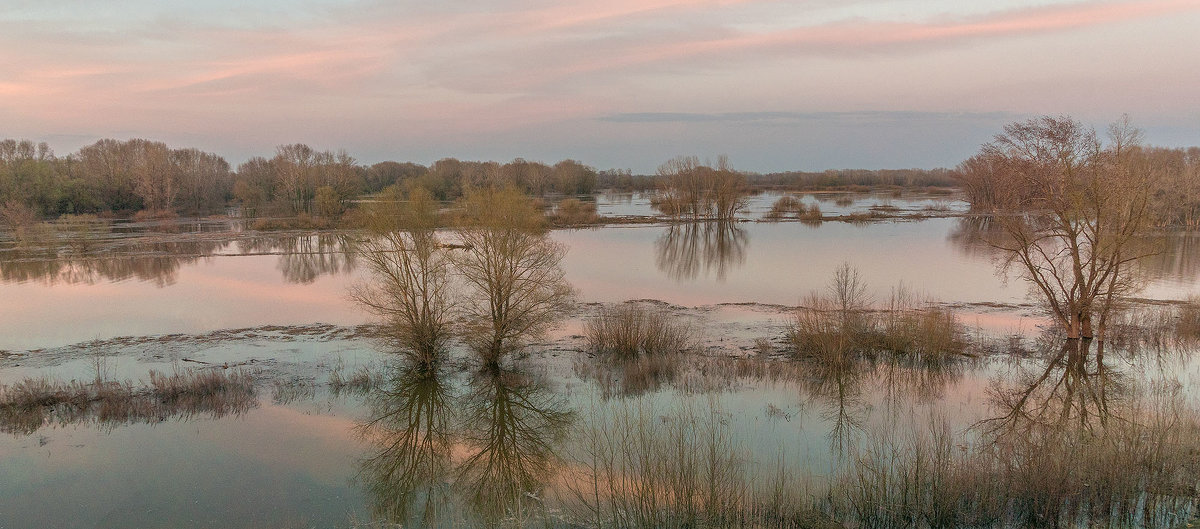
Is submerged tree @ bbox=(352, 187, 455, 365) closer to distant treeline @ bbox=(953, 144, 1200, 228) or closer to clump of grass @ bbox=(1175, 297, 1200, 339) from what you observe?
distant treeline @ bbox=(953, 144, 1200, 228)

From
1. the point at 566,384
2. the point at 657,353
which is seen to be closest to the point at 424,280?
the point at 566,384

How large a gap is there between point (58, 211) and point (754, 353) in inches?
2296

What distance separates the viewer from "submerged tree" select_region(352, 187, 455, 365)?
524 inches

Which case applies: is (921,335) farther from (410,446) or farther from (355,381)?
(355,381)

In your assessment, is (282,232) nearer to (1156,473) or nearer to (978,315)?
(978,315)

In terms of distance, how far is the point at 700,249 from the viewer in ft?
110

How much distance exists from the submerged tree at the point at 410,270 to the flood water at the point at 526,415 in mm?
690

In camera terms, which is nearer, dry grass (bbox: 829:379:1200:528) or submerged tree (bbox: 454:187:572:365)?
dry grass (bbox: 829:379:1200:528)

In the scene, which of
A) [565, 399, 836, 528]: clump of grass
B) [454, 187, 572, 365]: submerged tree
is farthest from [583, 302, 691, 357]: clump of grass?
[565, 399, 836, 528]: clump of grass

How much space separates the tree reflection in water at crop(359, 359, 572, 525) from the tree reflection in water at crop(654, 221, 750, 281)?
42.7ft

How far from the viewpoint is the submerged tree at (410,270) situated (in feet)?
43.7

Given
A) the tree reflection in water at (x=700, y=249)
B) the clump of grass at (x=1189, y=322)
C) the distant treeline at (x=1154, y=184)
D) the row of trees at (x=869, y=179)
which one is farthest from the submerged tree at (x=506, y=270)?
the row of trees at (x=869, y=179)

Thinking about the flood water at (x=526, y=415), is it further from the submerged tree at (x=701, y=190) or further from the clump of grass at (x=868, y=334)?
the submerged tree at (x=701, y=190)

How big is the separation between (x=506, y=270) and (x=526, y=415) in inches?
132
